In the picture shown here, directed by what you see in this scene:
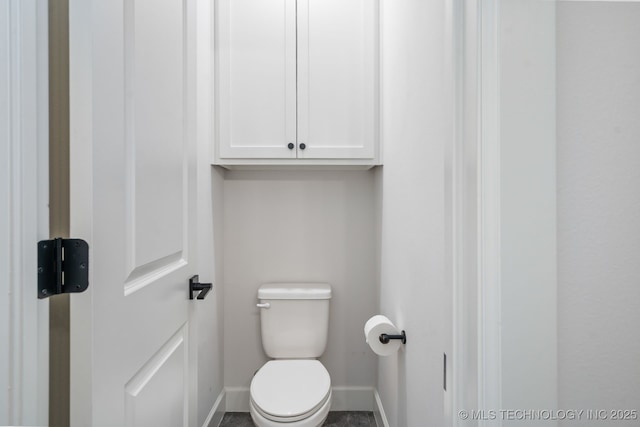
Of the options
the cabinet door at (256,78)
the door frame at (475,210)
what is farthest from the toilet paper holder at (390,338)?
the cabinet door at (256,78)

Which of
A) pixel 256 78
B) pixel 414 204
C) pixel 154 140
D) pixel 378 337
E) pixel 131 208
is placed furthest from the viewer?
pixel 256 78

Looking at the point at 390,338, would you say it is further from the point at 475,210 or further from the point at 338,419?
the point at 338,419

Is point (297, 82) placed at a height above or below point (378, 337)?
above

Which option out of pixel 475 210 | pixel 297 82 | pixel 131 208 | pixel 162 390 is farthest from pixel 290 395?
pixel 297 82

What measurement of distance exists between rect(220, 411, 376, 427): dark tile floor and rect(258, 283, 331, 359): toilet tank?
1.23ft

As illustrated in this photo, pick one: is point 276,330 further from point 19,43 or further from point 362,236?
point 19,43

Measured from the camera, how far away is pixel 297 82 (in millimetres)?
1758

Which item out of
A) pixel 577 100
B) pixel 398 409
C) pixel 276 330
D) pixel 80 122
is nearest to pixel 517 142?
pixel 577 100

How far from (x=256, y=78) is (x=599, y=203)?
5.07 ft

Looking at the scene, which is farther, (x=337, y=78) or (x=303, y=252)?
(x=303, y=252)

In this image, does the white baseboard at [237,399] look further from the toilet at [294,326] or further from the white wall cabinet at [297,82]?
the white wall cabinet at [297,82]

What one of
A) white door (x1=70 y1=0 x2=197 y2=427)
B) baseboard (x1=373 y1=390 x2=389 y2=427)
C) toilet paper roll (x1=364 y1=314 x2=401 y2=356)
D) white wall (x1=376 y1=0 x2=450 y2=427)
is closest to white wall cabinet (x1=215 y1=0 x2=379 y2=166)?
white wall (x1=376 y1=0 x2=450 y2=427)

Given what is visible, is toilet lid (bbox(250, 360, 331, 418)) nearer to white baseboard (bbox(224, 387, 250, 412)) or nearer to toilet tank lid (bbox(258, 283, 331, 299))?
toilet tank lid (bbox(258, 283, 331, 299))

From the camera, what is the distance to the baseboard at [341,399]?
1.97 m
